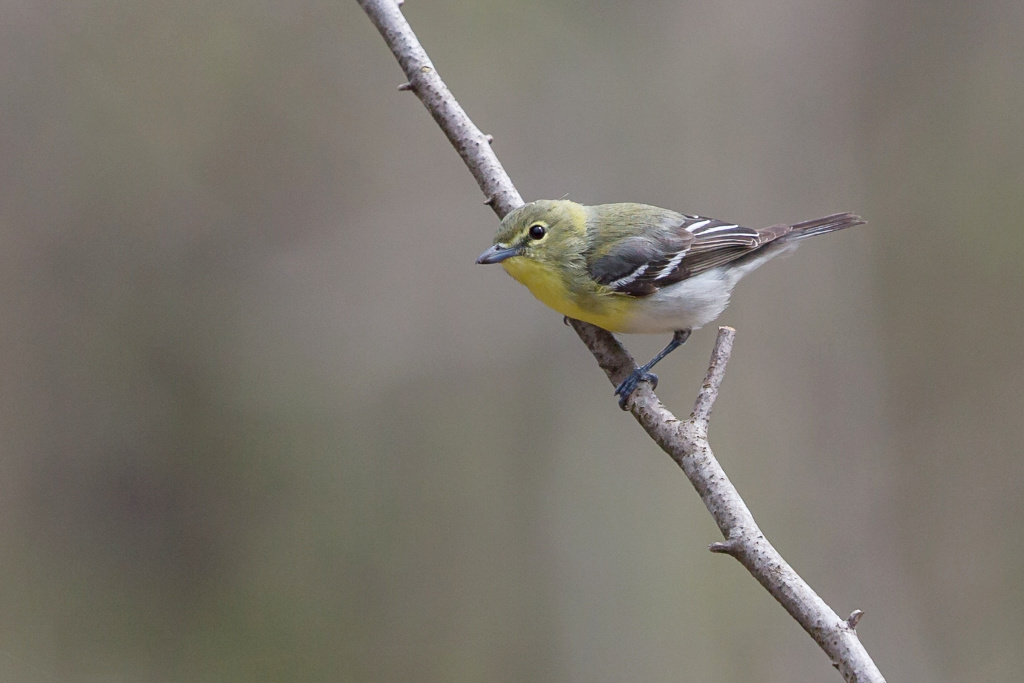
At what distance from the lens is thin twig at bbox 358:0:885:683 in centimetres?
243

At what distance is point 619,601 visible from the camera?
6.73 metres

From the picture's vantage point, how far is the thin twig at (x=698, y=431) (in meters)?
2.43

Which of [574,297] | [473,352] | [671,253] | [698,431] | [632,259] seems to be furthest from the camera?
[473,352]

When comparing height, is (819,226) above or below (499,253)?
below

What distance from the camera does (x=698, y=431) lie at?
300cm

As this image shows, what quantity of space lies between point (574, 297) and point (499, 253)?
0.43 meters

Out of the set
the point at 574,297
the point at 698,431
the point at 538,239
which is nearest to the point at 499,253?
the point at 538,239

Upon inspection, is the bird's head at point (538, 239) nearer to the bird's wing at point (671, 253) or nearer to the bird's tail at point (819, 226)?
the bird's wing at point (671, 253)

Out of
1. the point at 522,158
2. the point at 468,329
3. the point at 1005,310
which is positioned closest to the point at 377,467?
the point at 468,329

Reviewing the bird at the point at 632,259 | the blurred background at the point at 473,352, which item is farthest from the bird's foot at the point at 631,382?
the blurred background at the point at 473,352

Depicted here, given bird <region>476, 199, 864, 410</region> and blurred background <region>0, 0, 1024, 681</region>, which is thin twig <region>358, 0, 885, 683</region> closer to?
bird <region>476, 199, 864, 410</region>

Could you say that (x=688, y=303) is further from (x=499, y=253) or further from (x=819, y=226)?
(x=499, y=253)

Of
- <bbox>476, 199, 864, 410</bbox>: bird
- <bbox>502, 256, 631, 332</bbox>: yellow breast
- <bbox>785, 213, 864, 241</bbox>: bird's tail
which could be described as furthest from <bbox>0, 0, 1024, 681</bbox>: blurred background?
<bbox>502, 256, 631, 332</bbox>: yellow breast

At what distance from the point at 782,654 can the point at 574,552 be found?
6.06 feet
